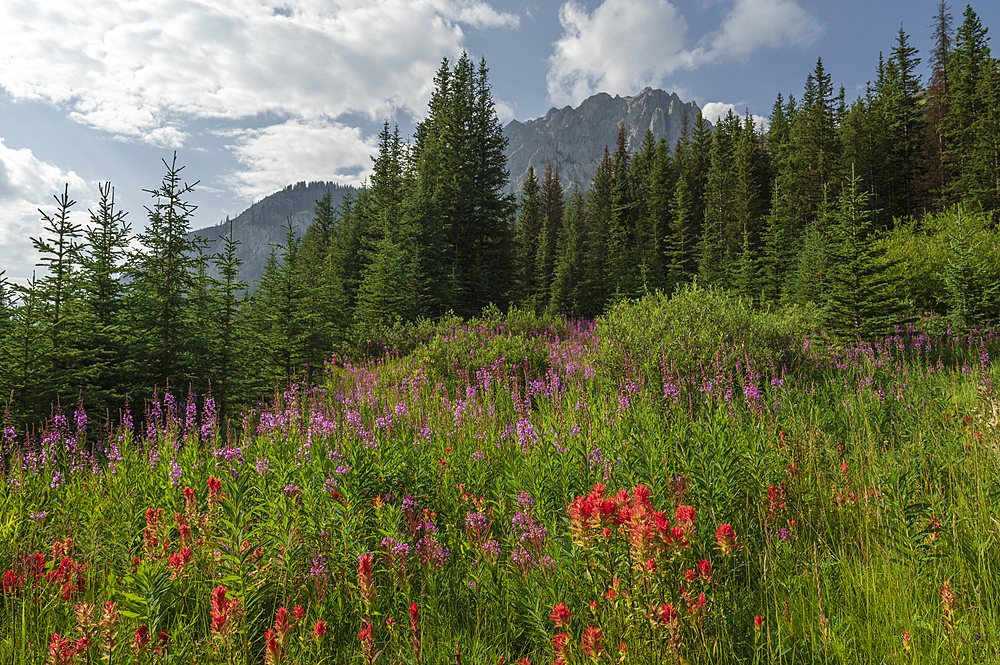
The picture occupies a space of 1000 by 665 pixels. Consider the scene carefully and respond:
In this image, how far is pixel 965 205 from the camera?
84.6ft

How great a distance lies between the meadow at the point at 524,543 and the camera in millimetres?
1772

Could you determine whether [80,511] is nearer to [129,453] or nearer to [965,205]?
[129,453]

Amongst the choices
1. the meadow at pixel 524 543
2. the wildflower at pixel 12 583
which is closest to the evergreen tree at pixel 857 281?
the meadow at pixel 524 543

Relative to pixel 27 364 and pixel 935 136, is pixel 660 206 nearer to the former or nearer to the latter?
pixel 935 136

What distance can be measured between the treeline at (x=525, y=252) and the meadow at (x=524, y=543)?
281cm

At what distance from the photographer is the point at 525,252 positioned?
130ft

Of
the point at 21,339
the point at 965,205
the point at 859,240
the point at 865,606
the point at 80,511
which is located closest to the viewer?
the point at 865,606

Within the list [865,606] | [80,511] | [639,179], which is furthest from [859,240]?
[639,179]

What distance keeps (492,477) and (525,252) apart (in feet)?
122

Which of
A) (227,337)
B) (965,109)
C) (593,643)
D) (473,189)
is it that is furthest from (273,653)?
(965,109)

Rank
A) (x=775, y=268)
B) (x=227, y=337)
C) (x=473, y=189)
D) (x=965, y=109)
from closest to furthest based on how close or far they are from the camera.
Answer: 1. (x=227, y=337)
2. (x=473, y=189)
3. (x=775, y=268)
4. (x=965, y=109)

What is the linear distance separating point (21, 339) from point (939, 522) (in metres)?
9.68

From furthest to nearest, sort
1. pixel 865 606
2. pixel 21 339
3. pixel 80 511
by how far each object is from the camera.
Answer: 1. pixel 21 339
2. pixel 80 511
3. pixel 865 606

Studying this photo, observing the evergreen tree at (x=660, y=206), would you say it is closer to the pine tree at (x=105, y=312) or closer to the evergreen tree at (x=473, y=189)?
the evergreen tree at (x=473, y=189)
